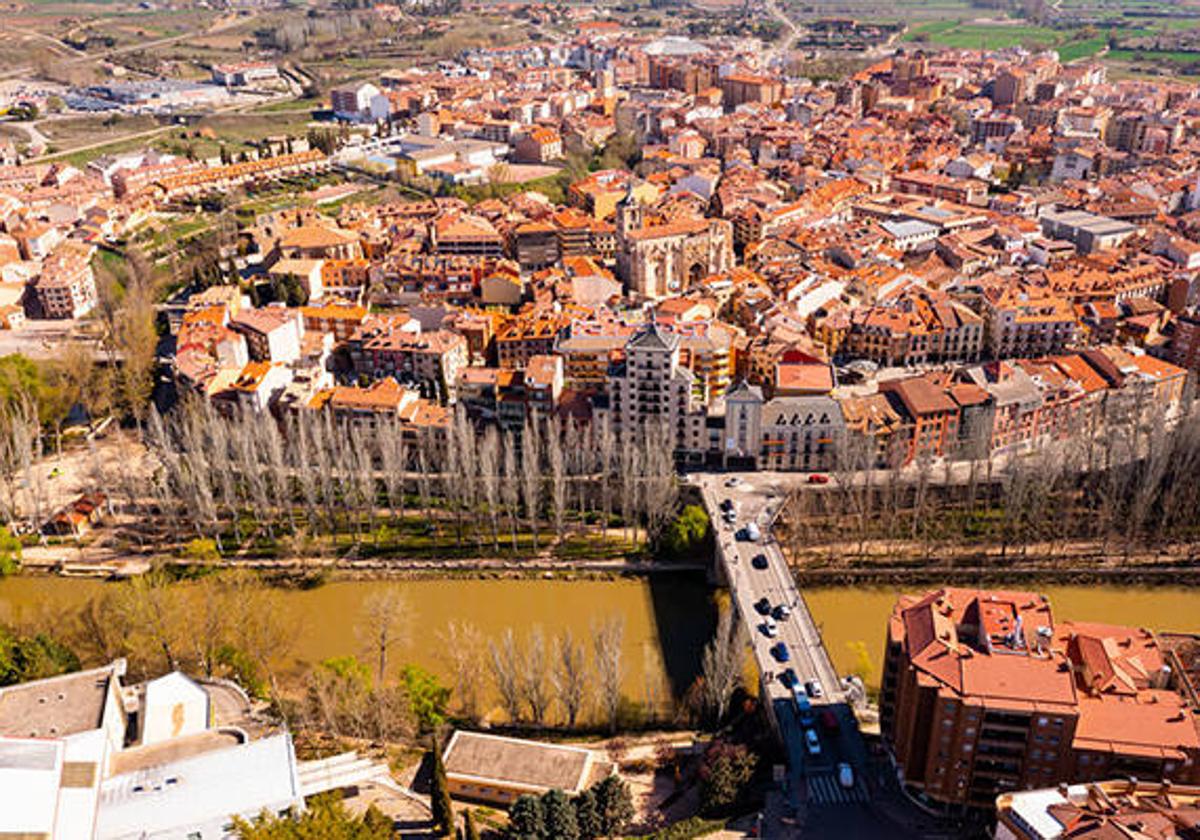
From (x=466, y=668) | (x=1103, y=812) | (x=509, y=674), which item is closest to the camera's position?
(x=1103, y=812)

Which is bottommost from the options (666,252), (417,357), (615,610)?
(615,610)

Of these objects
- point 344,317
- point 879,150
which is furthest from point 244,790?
point 879,150

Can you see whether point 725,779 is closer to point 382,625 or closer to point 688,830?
point 688,830

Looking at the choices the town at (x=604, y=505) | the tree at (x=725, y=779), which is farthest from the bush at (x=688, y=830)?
the tree at (x=725, y=779)

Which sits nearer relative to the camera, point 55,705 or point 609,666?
point 55,705

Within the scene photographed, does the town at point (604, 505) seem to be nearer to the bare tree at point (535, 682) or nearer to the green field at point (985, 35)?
the bare tree at point (535, 682)

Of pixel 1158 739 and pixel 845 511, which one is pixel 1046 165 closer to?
pixel 845 511

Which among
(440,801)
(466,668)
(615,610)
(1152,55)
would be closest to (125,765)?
(440,801)
